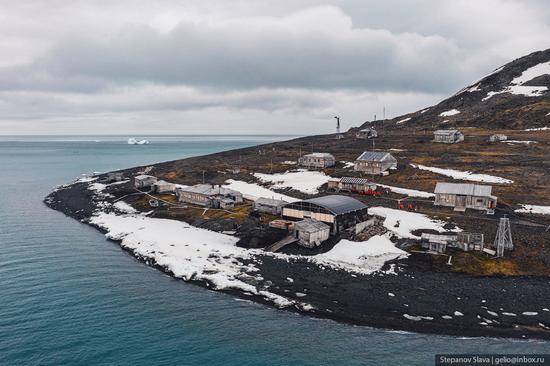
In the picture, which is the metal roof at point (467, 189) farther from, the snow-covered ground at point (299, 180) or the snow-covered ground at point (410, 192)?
the snow-covered ground at point (299, 180)

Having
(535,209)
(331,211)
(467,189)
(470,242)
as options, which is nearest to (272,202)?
(331,211)

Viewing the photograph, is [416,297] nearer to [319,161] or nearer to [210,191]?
[210,191]

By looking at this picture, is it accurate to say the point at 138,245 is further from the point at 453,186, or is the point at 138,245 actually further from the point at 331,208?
the point at 453,186

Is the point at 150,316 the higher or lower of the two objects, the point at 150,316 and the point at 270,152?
the lower

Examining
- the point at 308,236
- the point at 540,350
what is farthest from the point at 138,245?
the point at 540,350

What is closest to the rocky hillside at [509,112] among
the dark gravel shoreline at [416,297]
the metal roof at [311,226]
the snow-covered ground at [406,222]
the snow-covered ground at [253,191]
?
Answer: the snow-covered ground at [253,191]

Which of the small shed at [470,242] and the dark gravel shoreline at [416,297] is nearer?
the dark gravel shoreline at [416,297]
